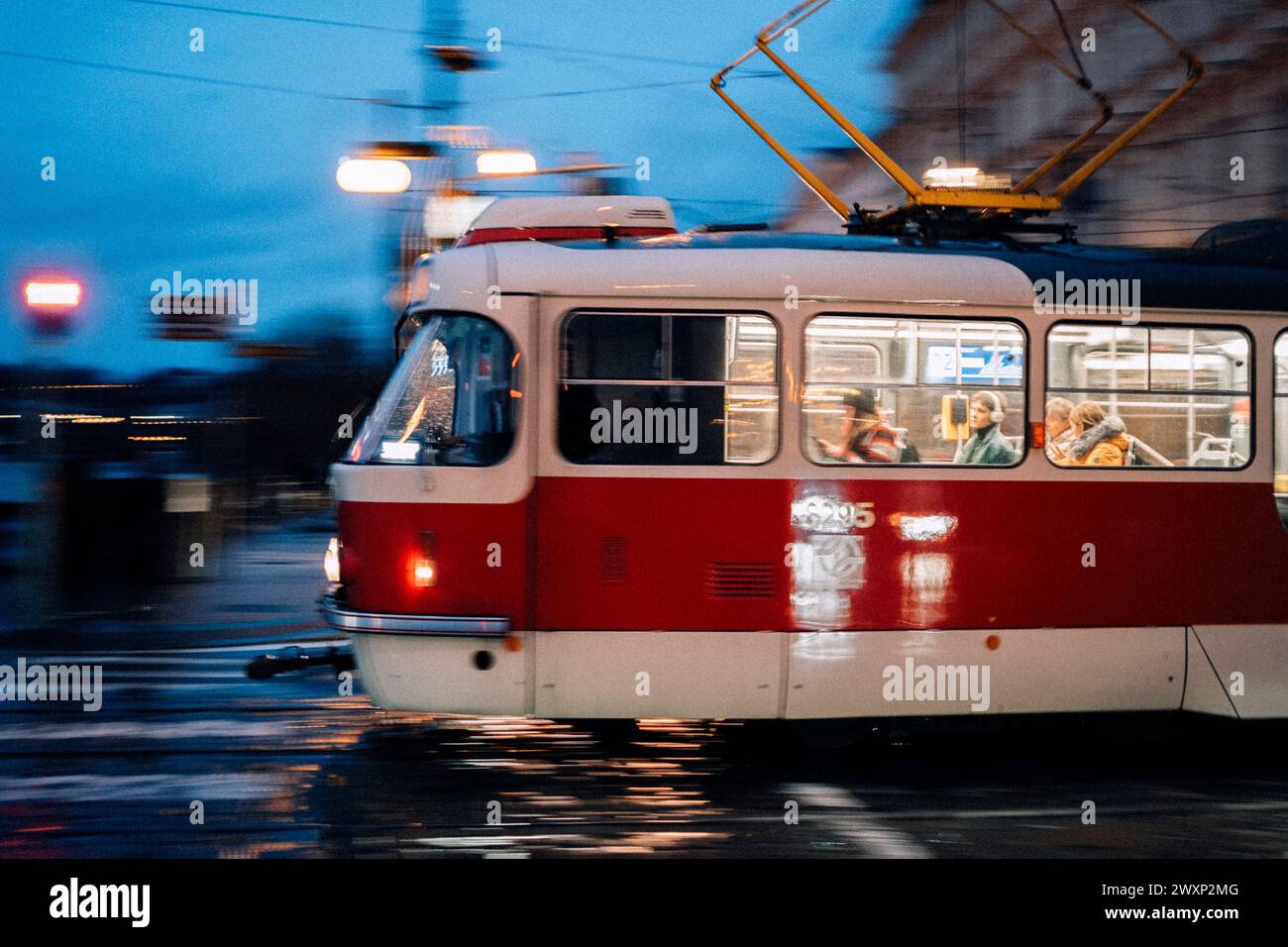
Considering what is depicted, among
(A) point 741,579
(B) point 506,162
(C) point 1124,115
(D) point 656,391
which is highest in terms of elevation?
(C) point 1124,115

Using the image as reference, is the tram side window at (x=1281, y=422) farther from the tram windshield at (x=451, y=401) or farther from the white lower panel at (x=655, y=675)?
the tram windshield at (x=451, y=401)

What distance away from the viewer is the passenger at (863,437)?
25.3 ft

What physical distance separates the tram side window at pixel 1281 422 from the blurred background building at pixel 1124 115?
9.94 metres

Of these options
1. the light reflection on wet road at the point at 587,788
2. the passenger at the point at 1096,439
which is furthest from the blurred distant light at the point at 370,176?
the passenger at the point at 1096,439

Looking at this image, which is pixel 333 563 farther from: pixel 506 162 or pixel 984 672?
pixel 506 162

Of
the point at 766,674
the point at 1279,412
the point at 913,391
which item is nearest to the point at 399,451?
the point at 766,674

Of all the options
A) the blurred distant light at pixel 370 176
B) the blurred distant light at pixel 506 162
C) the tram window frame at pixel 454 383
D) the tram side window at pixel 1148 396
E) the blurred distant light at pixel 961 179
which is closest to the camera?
the tram window frame at pixel 454 383

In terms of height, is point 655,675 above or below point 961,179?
below

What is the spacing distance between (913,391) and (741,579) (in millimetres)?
1566

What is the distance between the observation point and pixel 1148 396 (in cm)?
807

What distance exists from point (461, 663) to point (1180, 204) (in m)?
23.2

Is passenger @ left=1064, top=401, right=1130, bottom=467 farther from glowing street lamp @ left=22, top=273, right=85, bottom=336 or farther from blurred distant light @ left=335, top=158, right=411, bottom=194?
glowing street lamp @ left=22, top=273, right=85, bottom=336

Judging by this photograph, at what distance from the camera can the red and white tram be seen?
24.5 feet
